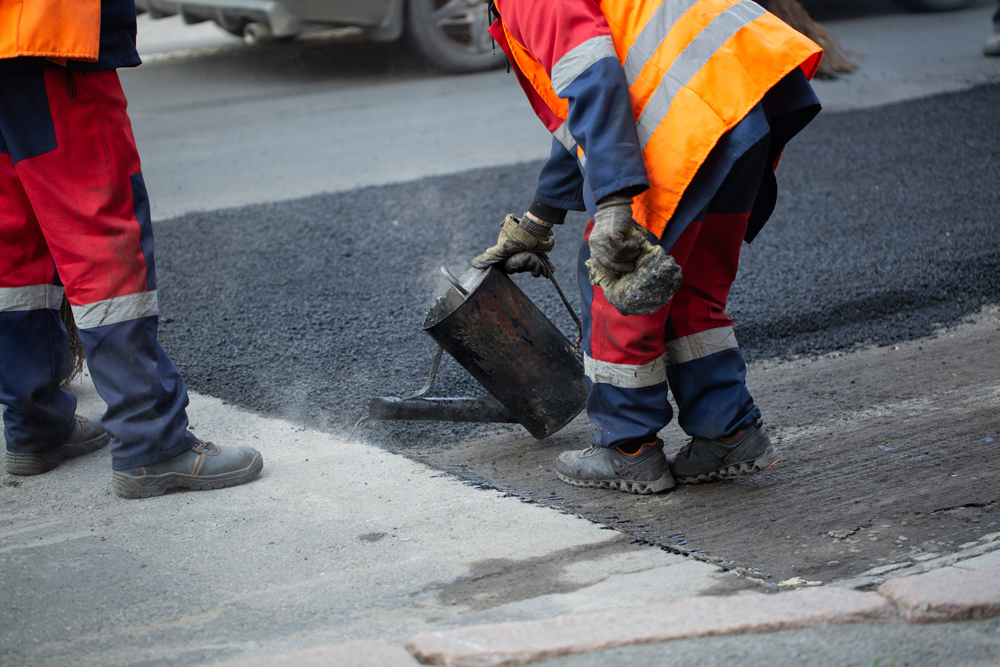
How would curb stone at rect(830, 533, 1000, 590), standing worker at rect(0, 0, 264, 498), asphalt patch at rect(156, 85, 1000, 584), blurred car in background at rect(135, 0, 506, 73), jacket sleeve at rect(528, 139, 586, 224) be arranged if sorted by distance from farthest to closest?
blurred car in background at rect(135, 0, 506, 73)
asphalt patch at rect(156, 85, 1000, 584)
jacket sleeve at rect(528, 139, 586, 224)
standing worker at rect(0, 0, 264, 498)
curb stone at rect(830, 533, 1000, 590)

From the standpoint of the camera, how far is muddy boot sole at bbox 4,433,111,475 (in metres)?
2.44

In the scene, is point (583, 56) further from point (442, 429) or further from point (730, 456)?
point (442, 429)

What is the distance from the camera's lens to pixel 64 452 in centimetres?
252

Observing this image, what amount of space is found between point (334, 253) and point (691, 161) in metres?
2.53

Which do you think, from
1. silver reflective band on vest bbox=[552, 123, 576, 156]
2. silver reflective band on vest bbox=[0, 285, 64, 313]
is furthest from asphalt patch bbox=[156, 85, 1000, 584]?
silver reflective band on vest bbox=[552, 123, 576, 156]

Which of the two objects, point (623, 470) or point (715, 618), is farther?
point (623, 470)

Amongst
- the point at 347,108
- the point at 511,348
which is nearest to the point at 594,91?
the point at 511,348

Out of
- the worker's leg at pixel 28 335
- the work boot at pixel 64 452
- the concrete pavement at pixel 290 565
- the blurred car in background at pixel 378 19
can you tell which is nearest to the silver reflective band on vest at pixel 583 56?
the concrete pavement at pixel 290 565

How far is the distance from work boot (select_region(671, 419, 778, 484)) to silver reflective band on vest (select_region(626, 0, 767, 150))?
815mm

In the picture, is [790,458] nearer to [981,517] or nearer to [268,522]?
[981,517]

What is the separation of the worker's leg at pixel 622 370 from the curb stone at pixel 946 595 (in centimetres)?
74

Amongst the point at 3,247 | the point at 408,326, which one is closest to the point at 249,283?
→ the point at 408,326

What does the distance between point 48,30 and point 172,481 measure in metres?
1.15

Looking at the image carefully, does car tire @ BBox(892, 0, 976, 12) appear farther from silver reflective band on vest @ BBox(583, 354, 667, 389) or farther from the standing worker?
the standing worker
